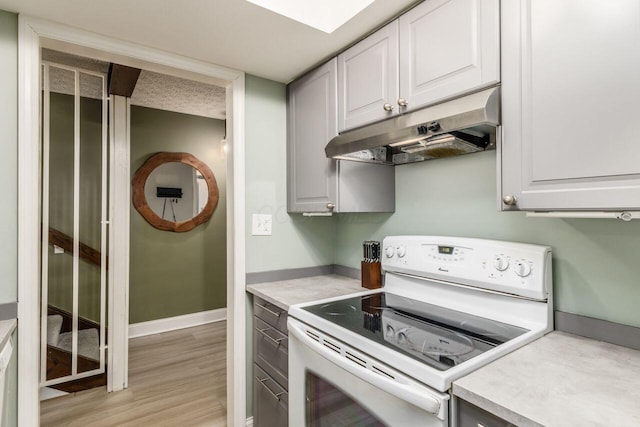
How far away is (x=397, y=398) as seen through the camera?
3.07 feet

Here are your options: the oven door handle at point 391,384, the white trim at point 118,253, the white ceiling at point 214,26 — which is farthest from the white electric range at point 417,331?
the white trim at point 118,253

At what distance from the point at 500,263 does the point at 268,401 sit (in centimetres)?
130

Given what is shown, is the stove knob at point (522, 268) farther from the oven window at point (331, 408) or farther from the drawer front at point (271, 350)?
the drawer front at point (271, 350)

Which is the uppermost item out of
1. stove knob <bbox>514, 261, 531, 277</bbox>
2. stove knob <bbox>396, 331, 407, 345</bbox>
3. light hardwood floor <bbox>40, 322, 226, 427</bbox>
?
stove knob <bbox>514, 261, 531, 277</bbox>

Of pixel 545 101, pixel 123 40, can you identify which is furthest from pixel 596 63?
pixel 123 40

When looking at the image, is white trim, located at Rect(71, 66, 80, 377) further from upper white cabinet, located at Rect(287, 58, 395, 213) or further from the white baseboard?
upper white cabinet, located at Rect(287, 58, 395, 213)

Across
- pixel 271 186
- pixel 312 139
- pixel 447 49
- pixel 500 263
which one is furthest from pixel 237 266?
pixel 447 49

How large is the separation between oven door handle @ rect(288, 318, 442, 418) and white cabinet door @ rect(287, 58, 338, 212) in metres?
0.82

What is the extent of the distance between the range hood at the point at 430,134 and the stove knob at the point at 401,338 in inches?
27.3

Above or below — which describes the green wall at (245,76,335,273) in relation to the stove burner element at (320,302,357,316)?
above

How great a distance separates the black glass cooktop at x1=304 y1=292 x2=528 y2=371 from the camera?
1.01 meters

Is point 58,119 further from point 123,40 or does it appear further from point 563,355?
point 563,355

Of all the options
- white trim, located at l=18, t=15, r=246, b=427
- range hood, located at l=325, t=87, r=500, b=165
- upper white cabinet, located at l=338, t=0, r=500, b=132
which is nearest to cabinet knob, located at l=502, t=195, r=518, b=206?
range hood, located at l=325, t=87, r=500, b=165

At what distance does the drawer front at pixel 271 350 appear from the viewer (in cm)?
162
